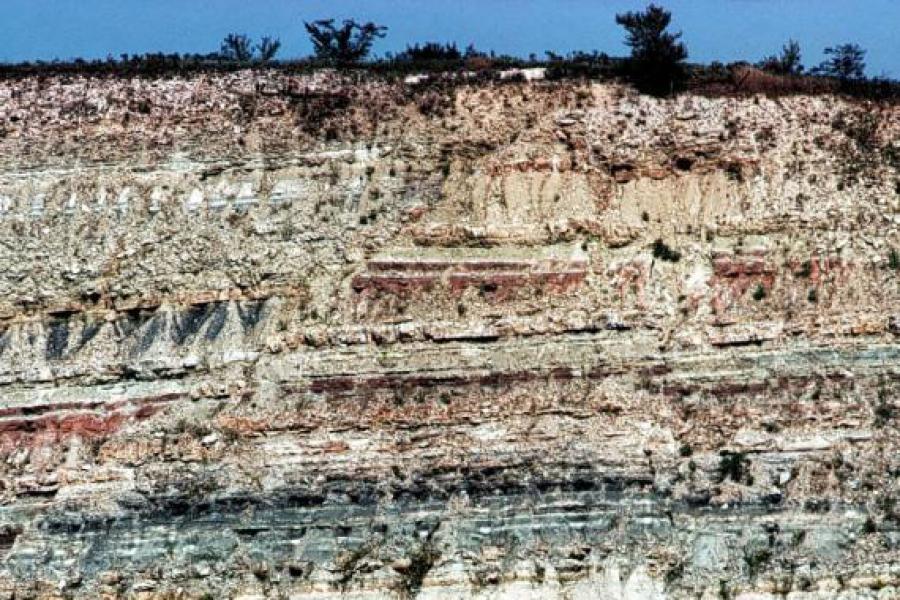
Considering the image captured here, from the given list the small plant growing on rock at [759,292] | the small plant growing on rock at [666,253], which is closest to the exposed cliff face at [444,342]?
the small plant growing on rock at [759,292]

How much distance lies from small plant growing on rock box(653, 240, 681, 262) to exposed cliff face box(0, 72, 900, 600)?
6.6 inches

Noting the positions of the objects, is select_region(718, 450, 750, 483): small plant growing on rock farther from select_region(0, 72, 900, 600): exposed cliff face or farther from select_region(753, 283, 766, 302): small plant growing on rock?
select_region(753, 283, 766, 302): small plant growing on rock

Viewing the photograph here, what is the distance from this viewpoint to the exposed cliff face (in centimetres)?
3669

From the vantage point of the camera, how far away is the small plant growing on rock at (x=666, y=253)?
4191cm

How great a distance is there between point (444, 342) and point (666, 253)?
216 inches

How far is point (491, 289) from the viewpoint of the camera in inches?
1624

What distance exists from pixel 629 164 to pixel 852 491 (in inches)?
408

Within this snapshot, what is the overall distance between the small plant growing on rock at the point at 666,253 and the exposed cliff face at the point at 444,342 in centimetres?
17

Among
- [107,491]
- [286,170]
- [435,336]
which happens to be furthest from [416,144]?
[107,491]

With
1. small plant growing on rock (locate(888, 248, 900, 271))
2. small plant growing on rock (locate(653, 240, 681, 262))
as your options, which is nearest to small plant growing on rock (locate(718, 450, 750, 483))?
small plant growing on rock (locate(653, 240, 681, 262))

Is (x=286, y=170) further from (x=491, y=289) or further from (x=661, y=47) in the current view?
(x=661, y=47)

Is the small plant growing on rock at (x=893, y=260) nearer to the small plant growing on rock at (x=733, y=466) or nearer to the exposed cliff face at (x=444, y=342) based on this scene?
the exposed cliff face at (x=444, y=342)

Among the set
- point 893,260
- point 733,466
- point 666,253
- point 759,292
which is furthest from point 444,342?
point 893,260

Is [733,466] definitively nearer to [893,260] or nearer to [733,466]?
[733,466]
